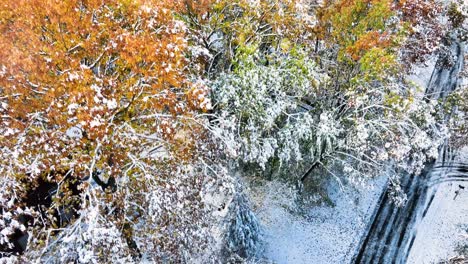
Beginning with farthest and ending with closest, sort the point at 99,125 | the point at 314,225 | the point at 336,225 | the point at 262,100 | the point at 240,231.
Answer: the point at 336,225
the point at 314,225
the point at 240,231
the point at 262,100
the point at 99,125

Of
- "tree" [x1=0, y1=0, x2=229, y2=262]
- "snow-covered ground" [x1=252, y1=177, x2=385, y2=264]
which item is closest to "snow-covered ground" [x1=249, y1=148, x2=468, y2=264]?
"snow-covered ground" [x1=252, y1=177, x2=385, y2=264]

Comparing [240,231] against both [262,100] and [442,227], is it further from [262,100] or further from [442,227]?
[442,227]

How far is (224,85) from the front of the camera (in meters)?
16.7

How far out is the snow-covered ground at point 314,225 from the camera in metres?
20.2

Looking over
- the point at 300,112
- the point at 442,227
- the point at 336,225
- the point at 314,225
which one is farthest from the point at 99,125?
the point at 442,227

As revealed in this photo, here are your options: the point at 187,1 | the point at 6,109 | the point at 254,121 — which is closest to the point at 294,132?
the point at 254,121

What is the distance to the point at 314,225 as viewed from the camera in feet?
70.9

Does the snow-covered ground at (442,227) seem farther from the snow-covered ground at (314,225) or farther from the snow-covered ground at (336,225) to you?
the snow-covered ground at (314,225)

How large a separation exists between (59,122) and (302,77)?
34.2 ft

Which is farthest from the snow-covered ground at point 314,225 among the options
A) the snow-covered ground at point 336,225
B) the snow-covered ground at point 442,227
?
the snow-covered ground at point 442,227

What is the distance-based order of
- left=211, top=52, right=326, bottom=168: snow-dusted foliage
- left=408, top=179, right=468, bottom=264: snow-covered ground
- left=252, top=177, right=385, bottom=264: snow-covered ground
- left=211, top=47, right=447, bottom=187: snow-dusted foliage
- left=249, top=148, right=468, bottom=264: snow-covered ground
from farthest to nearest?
left=408, top=179, right=468, bottom=264: snow-covered ground, left=249, top=148, right=468, bottom=264: snow-covered ground, left=252, top=177, right=385, bottom=264: snow-covered ground, left=211, top=47, right=447, bottom=187: snow-dusted foliage, left=211, top=52, right=326, bottom=168: snow-dusted foliage

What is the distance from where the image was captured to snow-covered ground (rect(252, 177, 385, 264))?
20.2 m

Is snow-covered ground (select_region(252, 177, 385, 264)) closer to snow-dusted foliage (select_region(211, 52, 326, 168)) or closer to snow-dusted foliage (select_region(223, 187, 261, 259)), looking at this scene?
snow-dusted foliage (select_region(223, 187, 261, 259))

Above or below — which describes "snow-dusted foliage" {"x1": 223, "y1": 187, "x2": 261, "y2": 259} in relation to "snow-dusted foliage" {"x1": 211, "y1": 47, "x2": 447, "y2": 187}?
below
